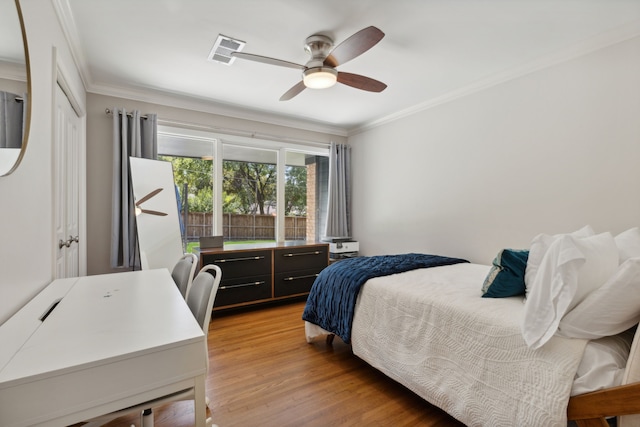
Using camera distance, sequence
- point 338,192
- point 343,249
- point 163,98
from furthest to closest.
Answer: point 338,192, point 343,249, point 163,98

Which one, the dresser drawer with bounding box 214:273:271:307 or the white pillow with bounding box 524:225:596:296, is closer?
the white pillow with bounding box 524:225:596:296

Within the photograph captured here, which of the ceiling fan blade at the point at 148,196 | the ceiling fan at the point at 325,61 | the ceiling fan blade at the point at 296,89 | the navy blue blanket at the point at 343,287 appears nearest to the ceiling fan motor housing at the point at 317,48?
the ceiling fan at the point at 325,61

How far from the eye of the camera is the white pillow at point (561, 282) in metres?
1.23

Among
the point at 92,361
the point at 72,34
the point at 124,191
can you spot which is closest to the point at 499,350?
the point at 92,361

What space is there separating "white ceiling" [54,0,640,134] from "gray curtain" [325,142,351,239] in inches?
52.7

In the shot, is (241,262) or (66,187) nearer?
(66,187)

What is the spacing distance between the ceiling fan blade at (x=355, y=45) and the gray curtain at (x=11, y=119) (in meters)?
1.64

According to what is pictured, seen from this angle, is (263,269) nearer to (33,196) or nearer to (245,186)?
(245,186)

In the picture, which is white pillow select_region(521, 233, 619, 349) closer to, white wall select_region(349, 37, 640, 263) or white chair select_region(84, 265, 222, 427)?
white wall select_region(349, 37, 640, 263)

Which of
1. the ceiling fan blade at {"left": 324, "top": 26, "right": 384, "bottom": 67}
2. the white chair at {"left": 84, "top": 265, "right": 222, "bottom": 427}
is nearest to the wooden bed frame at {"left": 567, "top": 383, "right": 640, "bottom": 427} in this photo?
the white chair at {"left": 84, "top": 265, "right": 222, "bottom": 427}

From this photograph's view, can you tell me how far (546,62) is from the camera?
100 inches

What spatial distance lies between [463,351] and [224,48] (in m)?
2.65

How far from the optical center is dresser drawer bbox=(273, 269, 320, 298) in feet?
12.2

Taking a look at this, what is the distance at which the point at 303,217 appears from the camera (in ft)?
15.6
